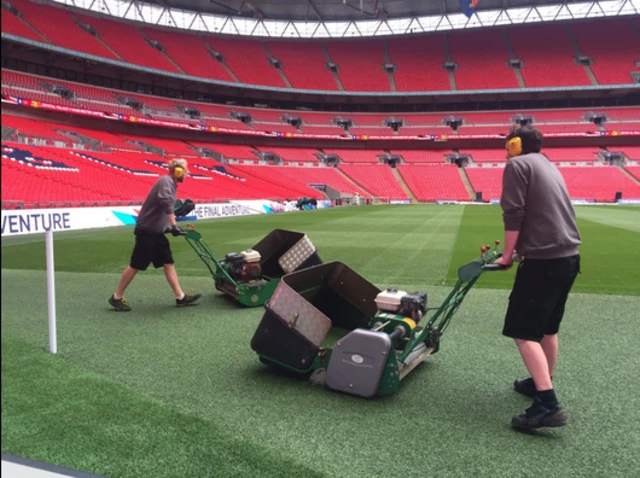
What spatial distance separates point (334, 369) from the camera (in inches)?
134

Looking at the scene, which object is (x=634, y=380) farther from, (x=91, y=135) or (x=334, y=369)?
(x=91, y=135)

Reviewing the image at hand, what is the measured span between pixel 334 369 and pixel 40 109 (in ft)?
118

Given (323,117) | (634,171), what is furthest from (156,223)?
(634,171)

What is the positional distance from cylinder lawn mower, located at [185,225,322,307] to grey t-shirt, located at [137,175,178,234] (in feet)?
1.18

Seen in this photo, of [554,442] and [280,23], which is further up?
[280,23]

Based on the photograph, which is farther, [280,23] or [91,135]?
[280,23]

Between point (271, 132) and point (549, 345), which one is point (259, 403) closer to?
point (549, 345)

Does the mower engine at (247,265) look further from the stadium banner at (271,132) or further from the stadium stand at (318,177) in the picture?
the stadium stand at (318,177)

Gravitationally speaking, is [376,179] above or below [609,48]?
below

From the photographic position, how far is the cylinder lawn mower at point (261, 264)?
19.1ft

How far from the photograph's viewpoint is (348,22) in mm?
53500

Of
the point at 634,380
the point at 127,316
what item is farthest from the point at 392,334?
the point at 127,316

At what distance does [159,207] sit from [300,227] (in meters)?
12.3

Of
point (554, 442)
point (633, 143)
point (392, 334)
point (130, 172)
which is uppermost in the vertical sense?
point (633, 143)
